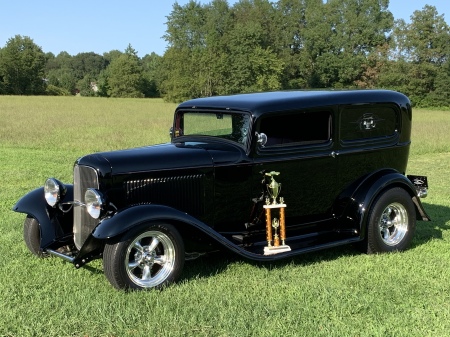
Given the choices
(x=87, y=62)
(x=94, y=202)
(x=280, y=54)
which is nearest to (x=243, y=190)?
(x=94, y=202)

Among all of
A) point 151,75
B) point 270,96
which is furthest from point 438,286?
point 151,75

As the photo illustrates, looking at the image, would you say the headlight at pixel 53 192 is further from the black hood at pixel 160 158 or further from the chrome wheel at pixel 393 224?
the chrome wheel at pixel 393 224

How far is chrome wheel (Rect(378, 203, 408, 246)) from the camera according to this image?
19.0 ft

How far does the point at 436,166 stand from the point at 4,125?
59.3ft

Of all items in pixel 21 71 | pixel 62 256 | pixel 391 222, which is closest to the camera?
pixel 62 256

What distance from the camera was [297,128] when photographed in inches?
215

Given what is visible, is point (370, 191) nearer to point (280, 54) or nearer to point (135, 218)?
point (135, 218)

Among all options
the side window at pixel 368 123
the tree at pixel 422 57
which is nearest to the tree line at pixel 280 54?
the tree at pixel 422 57

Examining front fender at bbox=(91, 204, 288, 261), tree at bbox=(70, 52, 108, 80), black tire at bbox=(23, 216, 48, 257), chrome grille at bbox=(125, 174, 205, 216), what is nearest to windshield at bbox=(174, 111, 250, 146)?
chrome grille at bbox=(125, 174, 205, 216)

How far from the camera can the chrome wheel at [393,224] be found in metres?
5.80

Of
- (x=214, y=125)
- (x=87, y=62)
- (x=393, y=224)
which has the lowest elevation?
(x=393, y=224)

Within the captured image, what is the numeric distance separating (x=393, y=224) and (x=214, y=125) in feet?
7.93

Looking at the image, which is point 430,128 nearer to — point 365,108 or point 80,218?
point 365,108

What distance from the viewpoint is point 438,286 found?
4.60 meters
